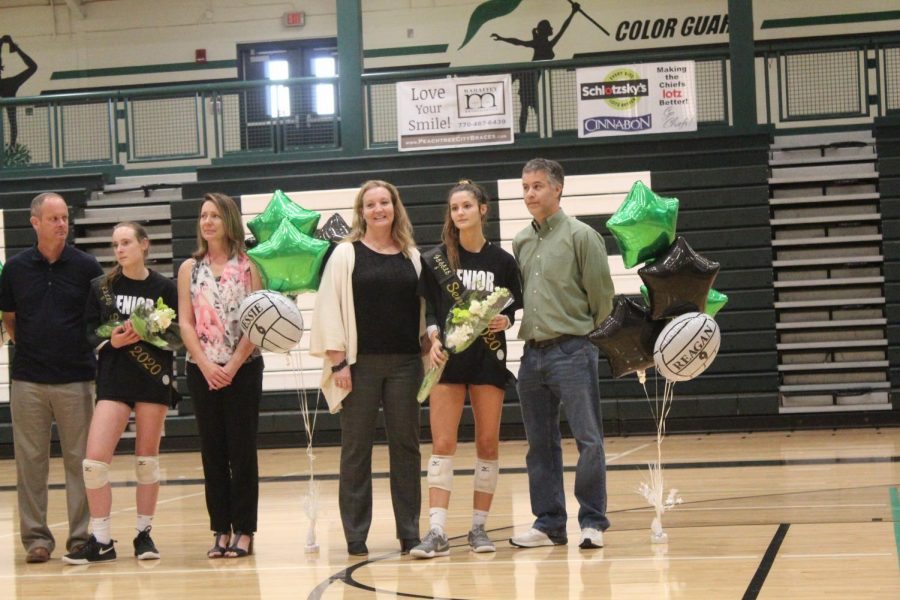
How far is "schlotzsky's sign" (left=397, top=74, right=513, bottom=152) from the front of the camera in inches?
501

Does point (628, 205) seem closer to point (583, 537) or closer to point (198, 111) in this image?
point (583, 537)

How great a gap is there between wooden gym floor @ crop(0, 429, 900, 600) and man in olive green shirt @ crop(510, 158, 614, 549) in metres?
0.20

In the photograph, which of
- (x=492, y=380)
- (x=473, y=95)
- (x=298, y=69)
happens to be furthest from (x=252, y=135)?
(x=492, y=380)

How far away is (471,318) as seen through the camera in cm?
518

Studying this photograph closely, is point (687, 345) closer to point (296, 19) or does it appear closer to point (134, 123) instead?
point (134, 123)

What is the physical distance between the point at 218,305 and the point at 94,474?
0.96m

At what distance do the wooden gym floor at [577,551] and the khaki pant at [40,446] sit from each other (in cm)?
18

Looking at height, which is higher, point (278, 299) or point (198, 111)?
point (198, 111)

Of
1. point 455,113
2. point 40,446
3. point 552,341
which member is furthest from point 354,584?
point 455,113

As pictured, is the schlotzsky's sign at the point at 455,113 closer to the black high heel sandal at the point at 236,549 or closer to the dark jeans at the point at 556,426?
the dark jeans at the point at 556,426

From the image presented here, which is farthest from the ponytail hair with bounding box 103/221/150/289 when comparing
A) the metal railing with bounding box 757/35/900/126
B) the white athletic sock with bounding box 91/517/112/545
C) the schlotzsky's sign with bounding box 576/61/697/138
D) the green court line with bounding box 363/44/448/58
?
the green court line with bounding box 363/44/448/58

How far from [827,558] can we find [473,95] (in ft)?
28.2

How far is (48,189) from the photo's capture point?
46.1 feet

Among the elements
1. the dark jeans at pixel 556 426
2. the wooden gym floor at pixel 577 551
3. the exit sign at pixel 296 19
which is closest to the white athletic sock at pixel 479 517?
the wooden gym floor at pixel 577 551
